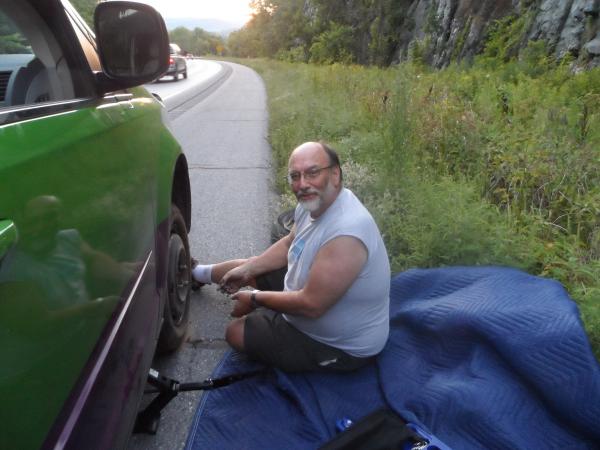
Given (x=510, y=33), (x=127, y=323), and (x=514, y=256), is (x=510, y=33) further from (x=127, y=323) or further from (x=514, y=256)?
(x=127, y=323)

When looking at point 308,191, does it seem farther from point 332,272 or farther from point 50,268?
point 50,268

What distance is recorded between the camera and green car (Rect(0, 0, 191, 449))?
963 millimetres

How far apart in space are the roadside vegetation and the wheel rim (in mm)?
1471

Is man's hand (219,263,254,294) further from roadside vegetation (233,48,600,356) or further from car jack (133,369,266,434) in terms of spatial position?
roadside vegetation (233,48,600,356)

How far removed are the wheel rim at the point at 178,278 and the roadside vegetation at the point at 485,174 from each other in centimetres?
147

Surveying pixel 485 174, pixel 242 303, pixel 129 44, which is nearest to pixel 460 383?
pixel 242 303

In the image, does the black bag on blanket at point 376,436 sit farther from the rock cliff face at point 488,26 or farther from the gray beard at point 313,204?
the rock cliff face at point 488,26

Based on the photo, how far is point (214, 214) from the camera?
17.2 feet

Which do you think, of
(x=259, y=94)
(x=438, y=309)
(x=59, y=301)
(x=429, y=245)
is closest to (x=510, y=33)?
(x=259, y=94)

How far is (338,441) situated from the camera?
6.63 feet

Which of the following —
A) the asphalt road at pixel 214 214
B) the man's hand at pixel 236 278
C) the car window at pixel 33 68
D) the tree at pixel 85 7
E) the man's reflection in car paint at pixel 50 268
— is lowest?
the asphalt road at pixel 214 214

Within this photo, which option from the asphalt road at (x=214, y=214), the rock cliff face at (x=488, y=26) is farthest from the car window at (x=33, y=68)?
the rock cliff face at (x=488, y=26)

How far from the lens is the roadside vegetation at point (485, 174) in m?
3.21

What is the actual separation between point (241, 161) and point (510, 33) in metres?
8.52
